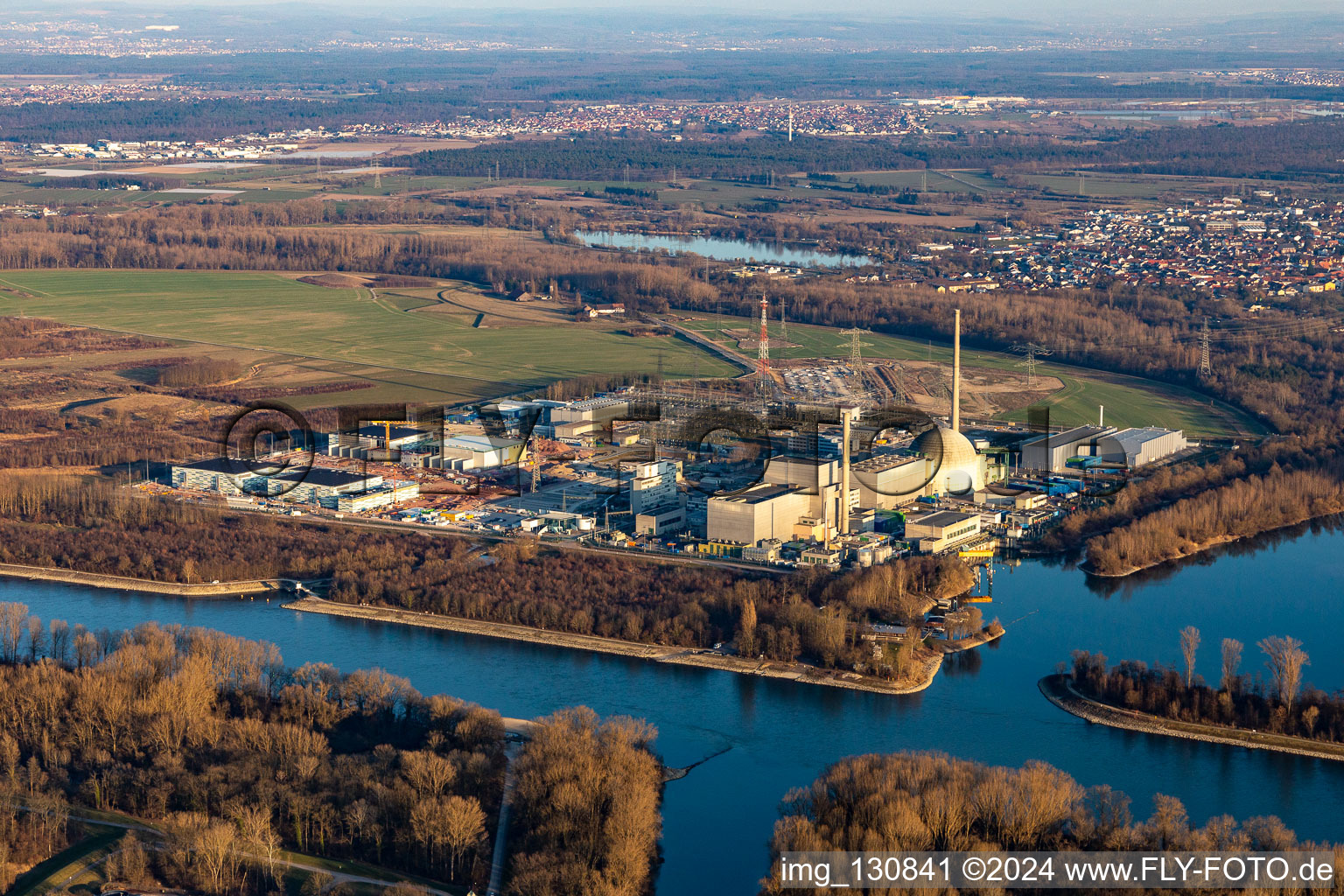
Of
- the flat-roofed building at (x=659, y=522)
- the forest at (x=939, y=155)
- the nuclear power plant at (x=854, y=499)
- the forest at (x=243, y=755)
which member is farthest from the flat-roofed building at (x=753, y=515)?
the forest at (x=939, y=155)

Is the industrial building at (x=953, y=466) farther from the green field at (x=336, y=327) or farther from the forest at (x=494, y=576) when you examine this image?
the green field at (x=336, y=327)

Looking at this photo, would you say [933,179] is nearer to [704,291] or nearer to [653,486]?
[704,291]

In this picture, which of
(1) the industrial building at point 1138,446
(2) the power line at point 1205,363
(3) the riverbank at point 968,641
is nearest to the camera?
(3) the riverbank at point 968,641

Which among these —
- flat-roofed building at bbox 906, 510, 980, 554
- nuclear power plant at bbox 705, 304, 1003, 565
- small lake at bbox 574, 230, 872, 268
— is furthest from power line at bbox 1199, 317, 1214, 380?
small lake at bbox 574, 230, 872, 268

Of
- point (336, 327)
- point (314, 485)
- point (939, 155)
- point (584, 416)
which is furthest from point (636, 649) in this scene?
point (939, 155)

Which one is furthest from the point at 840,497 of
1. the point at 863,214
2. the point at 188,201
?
the point at 188,201
